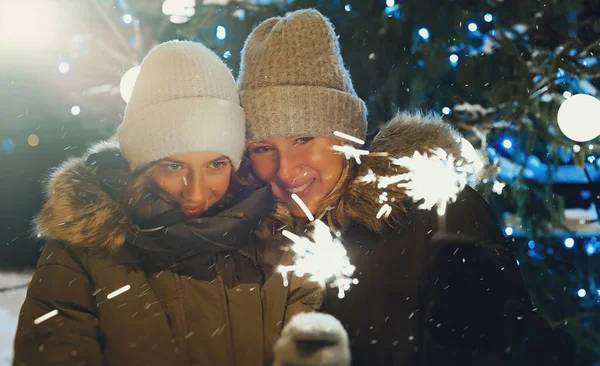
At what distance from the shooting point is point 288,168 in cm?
100

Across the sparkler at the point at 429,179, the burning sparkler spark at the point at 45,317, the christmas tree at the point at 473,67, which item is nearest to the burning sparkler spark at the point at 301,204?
the sparkler at the point at 429,179

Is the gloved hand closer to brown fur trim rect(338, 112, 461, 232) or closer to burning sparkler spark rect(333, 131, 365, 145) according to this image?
brown fur trim rect(338, 112, 461, 232)

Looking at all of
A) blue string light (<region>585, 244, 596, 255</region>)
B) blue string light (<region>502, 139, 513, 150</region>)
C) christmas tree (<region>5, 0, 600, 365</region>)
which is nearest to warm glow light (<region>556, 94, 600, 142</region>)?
christmas tree (<region>5, 0, 600, 365</region>)

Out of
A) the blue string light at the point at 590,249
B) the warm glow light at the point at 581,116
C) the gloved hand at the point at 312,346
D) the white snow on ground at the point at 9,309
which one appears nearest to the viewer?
the gloved hand at the point at 312,346

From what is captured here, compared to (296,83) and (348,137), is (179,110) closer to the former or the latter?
(296,83)

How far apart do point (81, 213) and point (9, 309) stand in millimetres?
523

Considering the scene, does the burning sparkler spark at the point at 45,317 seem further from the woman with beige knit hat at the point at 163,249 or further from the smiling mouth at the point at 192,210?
the smiling mouth at the point at 192,210

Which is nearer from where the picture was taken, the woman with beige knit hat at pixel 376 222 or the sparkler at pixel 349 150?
the woman with beige knit hat at pixel 376 222

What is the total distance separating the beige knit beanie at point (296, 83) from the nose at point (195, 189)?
6.2 inches

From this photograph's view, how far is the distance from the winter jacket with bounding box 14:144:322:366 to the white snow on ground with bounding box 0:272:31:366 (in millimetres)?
248

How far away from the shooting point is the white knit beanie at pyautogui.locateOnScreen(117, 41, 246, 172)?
0.97 meters

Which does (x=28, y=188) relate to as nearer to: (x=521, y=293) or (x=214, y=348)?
(x=214, y=348)

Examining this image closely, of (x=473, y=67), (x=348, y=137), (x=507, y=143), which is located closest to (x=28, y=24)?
(x=348, y=137)

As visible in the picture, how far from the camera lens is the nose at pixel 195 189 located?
0.94 m
